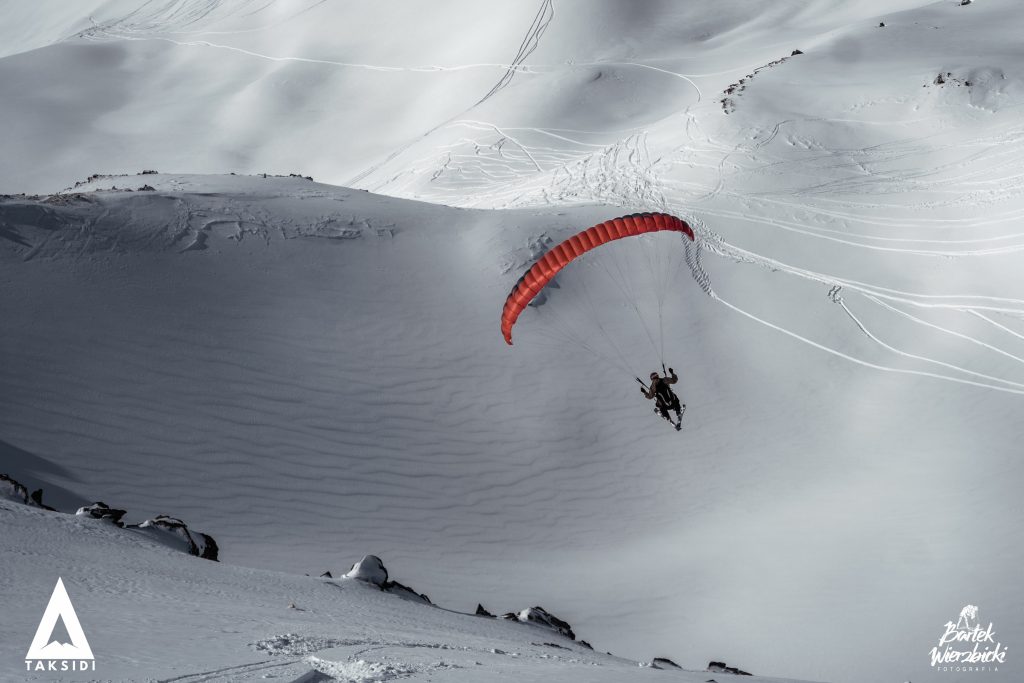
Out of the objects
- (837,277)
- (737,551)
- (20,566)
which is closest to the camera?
(20,566)

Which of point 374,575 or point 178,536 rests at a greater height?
point 178,536

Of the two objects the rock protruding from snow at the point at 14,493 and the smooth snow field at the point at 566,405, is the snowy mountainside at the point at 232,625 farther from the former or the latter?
the rock protruding from snow at the point at 14,493

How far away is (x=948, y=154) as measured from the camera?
26484 millimetres

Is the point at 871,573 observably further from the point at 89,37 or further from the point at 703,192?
the point at 89,37

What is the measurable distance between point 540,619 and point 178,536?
4.39 metres

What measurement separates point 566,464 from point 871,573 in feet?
17.4

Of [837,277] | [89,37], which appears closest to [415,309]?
[837,277]

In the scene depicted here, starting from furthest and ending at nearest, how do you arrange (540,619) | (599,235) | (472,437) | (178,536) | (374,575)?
1. (472,437)
2. (599,235)
3. (540,619)
4. (374,575)
5. (178,536)

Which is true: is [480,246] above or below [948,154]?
below

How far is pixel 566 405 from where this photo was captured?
18.8m

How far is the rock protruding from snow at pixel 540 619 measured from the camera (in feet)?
40.1

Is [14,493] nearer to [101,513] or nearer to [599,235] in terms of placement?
[101,513]

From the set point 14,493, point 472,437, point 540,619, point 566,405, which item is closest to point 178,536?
point 14,493

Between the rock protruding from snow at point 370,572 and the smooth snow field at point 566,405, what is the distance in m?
0.20
